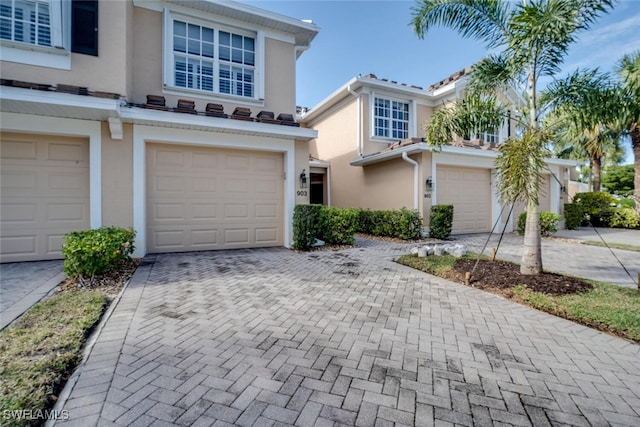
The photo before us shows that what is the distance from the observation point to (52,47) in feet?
19.7

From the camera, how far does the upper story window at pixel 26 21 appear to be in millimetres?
5934

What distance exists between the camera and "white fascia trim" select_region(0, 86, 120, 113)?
205 inches

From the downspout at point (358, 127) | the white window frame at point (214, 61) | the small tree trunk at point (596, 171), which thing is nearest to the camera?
the white window frame at point (214, 61)

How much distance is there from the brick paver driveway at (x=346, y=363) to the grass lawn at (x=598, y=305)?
0.24m

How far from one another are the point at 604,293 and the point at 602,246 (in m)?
6.20

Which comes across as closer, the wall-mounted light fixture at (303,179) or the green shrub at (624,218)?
the wall-mounted light fixture at (303,179)

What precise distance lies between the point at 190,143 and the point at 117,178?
5.90 feet

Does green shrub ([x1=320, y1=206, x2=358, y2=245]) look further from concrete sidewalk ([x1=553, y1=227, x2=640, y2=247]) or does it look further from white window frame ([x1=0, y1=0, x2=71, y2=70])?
concrete sidewalk ([x1=553, y1=227, x2=640, y2=247])

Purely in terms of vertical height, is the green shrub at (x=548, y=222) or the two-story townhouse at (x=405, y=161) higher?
the two-story townhouse at (x=405, y=161)

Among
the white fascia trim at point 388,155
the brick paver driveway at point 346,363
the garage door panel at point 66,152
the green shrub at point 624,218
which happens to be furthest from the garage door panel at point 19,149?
the green shrub at point 624,218

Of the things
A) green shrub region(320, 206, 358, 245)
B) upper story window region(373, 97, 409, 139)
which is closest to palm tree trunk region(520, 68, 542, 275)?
green shrub region(320, 206, 358, 245)

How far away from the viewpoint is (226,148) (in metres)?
7.82

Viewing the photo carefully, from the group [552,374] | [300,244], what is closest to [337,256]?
[300,244]

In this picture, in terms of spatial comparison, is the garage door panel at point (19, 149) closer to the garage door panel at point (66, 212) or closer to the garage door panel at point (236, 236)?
the garage door panel at point (66, 212)
